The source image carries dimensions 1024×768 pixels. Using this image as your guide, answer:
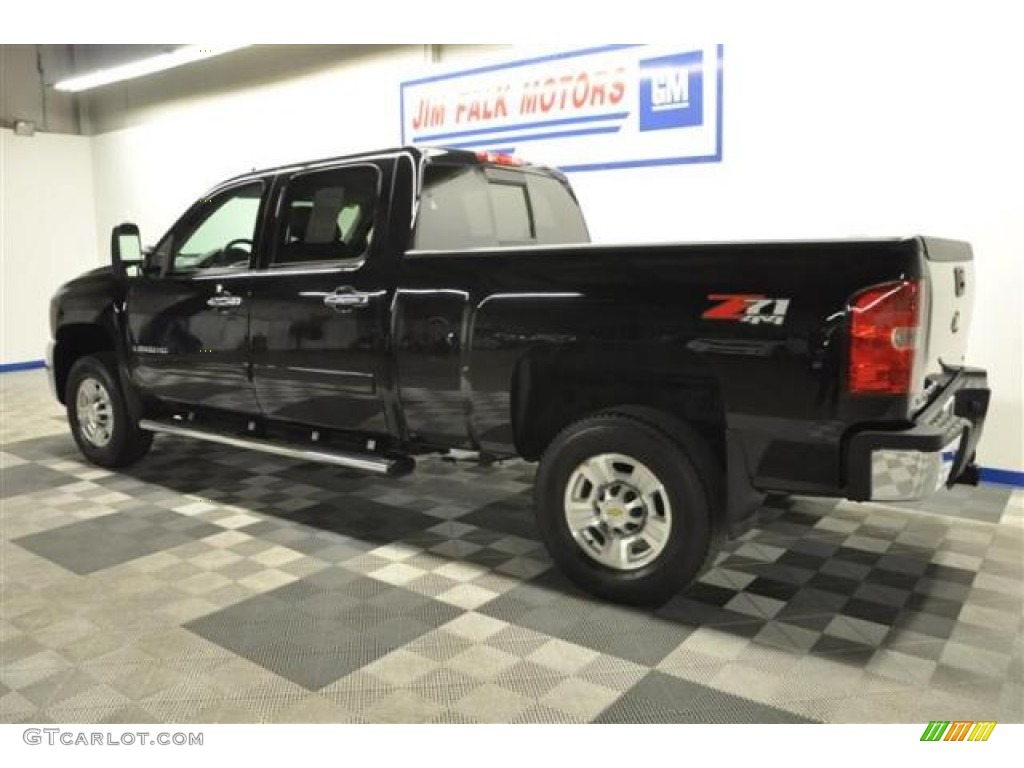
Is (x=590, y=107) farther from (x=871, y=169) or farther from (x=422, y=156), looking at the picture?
(x=422, y=156)

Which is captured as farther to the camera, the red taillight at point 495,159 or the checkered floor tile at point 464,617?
the red taillight at point 495,159

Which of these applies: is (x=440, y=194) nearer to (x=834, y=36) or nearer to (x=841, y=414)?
(x=841, y=414)

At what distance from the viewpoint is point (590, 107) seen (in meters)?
6.38

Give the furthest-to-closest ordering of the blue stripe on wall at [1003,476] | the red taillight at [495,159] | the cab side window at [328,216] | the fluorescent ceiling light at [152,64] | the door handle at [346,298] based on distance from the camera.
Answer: the fluorescent ceiling light at [152,64] → the blue stripe on wall at [1003,476] → the red taillight at [495,159] → the cab side window at [328,216] → the door handle at [346,298]

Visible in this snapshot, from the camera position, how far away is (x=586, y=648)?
2920 mm

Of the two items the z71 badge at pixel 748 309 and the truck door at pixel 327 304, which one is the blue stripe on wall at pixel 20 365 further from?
the z71 badge at pixel 748 309

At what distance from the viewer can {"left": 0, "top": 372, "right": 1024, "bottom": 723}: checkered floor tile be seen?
102 inches

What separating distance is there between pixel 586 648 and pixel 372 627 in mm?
780

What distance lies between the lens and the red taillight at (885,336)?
8.66 ft

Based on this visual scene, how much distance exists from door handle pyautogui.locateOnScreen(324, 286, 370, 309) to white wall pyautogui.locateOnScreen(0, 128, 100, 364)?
8.85m

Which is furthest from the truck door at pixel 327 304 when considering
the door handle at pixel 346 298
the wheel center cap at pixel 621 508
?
→ the wheel center cap at pixel 621 508

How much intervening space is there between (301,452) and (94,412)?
2.07 m

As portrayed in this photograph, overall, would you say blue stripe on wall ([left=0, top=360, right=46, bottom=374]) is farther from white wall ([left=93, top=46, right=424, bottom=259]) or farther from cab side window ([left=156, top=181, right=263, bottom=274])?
cab side window ([left=156, top=181, right=263, bottom=274])

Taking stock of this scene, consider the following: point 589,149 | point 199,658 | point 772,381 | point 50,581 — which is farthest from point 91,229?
point 772,381
